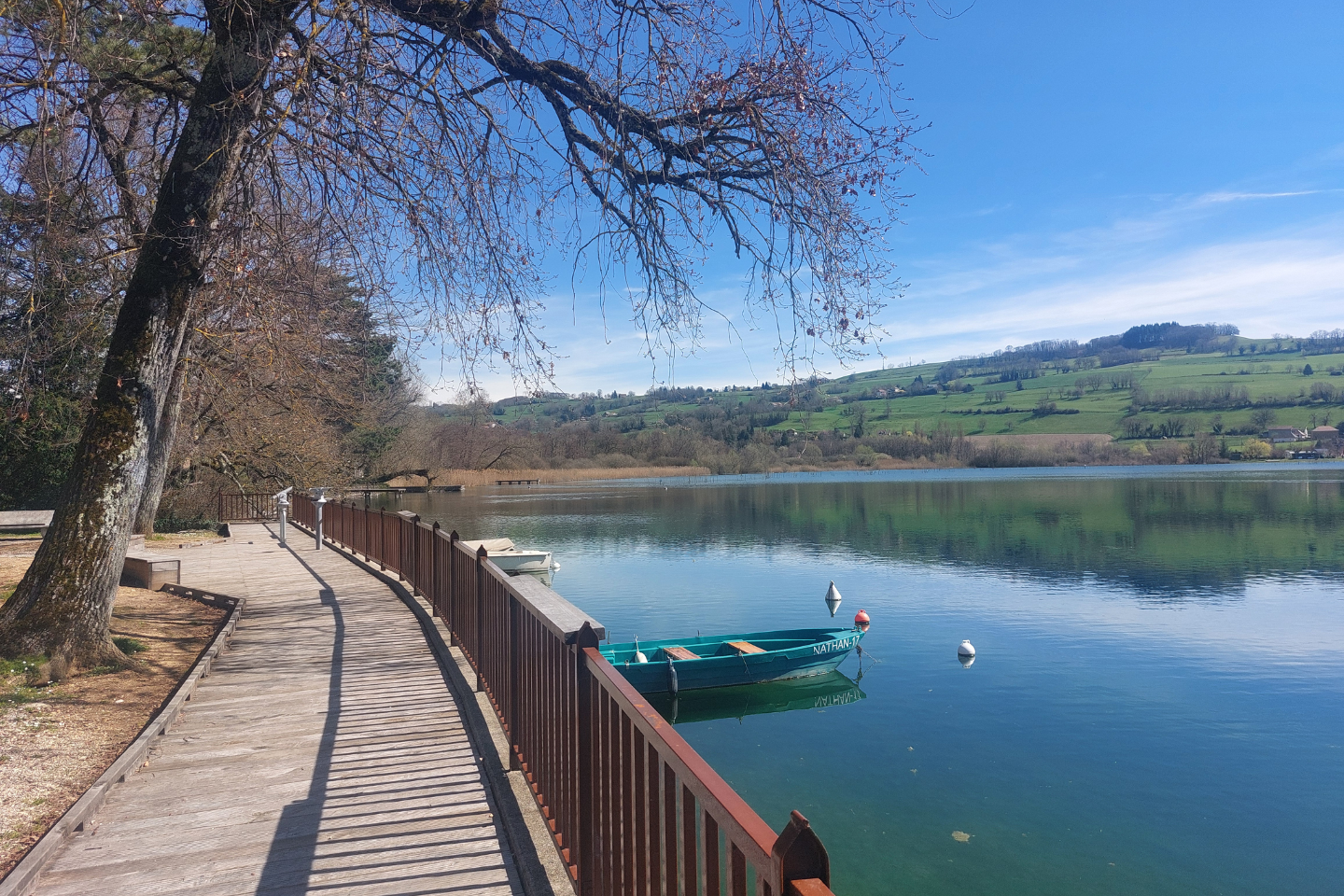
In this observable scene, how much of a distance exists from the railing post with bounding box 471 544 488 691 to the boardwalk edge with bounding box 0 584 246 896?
6.95 feet

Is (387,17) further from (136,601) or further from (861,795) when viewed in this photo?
(861,795)

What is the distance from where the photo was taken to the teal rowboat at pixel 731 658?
14.5 m

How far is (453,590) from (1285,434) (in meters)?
121

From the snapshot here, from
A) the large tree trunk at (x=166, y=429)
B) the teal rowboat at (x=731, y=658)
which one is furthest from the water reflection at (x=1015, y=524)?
the large tree trunk at (x=166, y=429)

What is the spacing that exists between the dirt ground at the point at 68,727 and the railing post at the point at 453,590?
7.58 ft

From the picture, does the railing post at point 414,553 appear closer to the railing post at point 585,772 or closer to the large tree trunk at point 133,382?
the large tree trunk at point 133,382

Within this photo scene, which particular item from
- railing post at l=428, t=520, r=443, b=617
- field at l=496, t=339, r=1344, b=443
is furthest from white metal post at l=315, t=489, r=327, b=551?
→ field at l=496, t=339, r=1344, b=443

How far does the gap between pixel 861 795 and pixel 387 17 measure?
9.75 m

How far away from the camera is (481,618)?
6332 mm

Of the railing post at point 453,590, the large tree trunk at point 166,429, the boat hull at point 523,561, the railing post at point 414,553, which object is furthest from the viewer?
the boat hull at point 523,561

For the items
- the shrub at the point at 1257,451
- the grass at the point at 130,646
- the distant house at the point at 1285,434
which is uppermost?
the distant house at the point at 1285,434

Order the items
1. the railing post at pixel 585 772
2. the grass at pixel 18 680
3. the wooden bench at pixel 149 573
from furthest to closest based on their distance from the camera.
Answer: the wooden bench at pixel 149 573 < the grass at pixel 18 680 < the railing post at pixel 585 772

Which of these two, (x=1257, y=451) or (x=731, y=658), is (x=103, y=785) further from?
(x=1257, y=451)

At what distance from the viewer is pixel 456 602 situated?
312 inches
